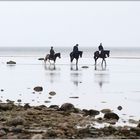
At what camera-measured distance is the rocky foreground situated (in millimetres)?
11991

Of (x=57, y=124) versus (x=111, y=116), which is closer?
(x=57, y=124)

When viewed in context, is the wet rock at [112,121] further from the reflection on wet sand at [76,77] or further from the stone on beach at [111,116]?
the reflection on wet sand at [76,77]

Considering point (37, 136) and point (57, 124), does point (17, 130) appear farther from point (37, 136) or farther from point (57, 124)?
point (57, 124)

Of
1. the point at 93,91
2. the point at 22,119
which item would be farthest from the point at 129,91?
the point at 22,119

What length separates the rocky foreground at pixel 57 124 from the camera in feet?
39.3

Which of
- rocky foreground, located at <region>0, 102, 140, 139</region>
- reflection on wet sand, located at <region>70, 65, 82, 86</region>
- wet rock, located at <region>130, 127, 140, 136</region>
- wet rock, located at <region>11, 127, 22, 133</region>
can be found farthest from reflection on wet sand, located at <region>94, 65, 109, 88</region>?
wet rock, located at <region>11, 127, 22, 133</region>

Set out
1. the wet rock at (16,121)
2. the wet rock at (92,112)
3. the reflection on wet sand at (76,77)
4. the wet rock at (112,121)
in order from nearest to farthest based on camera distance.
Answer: the wet rock at (16,121) → the wet rock at (112,121) → the wet rock at (92,112) → the reflection on wet sand at (76,77)

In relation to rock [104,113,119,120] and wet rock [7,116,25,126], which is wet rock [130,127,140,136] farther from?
wet rock [7,116,25,126]

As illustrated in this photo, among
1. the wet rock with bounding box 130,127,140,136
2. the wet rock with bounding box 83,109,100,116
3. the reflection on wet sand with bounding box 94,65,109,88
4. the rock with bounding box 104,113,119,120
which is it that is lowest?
the wet rock with bounding box 130,127,140,136

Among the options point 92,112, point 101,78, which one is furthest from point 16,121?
point 101,78

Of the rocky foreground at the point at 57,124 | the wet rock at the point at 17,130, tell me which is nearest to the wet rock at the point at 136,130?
the rocky foreground at the point at 57,124

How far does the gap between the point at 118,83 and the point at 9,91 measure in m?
7.44

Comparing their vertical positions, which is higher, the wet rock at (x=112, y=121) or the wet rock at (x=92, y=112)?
the wet rock at (x=92, y=112)

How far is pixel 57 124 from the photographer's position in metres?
13.5
